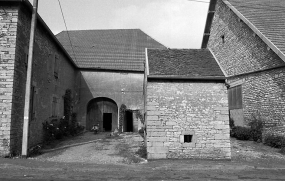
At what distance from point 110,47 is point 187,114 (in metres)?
14.7

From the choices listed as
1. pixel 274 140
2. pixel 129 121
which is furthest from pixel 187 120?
pixel 129 121

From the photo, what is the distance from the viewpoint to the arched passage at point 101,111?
1944cm

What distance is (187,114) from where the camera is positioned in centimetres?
884

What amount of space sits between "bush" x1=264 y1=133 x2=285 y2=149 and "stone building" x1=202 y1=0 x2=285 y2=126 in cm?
66

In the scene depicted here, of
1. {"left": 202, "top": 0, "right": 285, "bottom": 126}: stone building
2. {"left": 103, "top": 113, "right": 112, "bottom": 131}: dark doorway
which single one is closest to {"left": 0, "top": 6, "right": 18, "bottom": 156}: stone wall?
{"left": 202, "top": 0, "right": 285, "bottom": 126}: stone building

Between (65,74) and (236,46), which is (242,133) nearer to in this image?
(236,46)

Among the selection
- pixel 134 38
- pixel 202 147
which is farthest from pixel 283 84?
pixel 134 38

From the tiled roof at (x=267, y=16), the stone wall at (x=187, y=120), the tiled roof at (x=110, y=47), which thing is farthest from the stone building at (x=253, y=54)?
the tiled roof at (x=110, y=47)

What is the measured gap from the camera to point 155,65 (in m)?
9.73

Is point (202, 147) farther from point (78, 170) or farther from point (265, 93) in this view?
point (265, 93)

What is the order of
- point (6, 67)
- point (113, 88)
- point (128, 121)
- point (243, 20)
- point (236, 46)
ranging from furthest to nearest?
1. point (128, 121)
2. point (113, 88)
3. point (236, 46)
4. point (243, 20)
5. point (6, 67)

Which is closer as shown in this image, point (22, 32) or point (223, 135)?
point (223, 135)

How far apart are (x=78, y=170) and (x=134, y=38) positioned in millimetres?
17767

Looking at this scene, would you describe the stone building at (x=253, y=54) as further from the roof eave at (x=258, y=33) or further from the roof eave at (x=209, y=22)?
the roof eave at (x=209, y=22)
